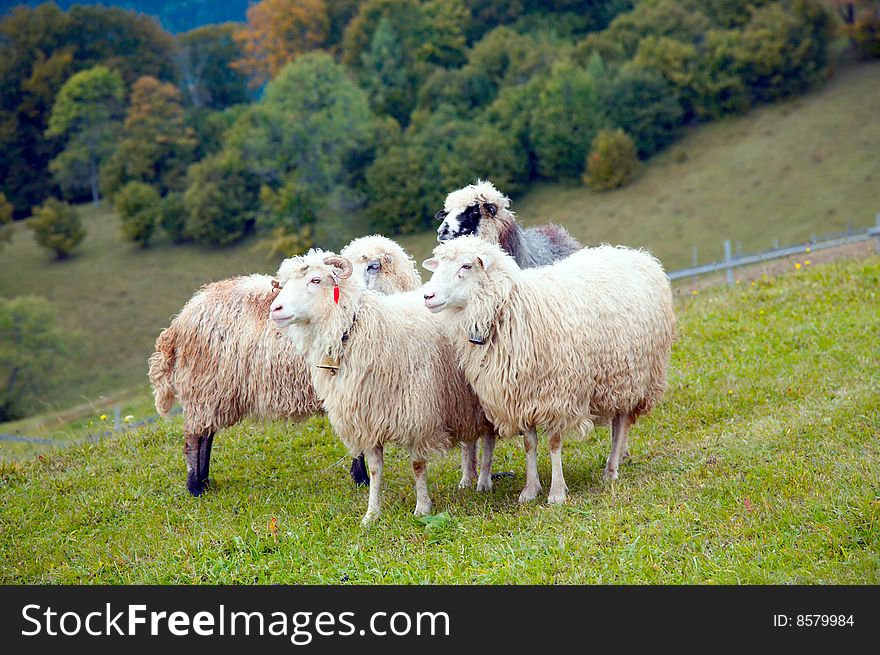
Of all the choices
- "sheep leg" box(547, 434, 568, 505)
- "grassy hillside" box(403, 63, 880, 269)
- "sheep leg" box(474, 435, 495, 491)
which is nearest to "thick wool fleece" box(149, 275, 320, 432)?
"sheep leg" box(474, 435, 495, 491)

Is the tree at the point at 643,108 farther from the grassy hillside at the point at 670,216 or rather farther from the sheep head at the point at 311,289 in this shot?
the sheep head at the point at 311,289

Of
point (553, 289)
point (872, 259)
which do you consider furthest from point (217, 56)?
point (553, 289)

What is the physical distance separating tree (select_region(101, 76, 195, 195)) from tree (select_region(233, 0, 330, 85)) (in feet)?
35.1

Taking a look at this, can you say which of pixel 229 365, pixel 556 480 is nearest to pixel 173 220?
pixel 229 365

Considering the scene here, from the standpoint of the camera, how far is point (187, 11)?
3135 inches

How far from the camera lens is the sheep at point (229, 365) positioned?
9.09m

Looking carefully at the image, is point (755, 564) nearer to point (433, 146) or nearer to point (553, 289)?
point (553, 289)

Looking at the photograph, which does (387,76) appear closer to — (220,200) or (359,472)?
(220,200)

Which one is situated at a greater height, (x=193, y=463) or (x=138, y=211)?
(x=193, y=463)

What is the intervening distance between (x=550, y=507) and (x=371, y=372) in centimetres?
189

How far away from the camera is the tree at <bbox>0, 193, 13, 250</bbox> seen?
5422cm

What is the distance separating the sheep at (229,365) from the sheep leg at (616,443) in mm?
2709

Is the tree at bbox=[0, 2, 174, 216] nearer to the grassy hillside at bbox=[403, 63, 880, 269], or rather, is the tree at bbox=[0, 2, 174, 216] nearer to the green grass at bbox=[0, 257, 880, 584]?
the grassy hillside at bbox=[403, 63, 880, 269]

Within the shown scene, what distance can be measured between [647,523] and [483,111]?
5497cm
